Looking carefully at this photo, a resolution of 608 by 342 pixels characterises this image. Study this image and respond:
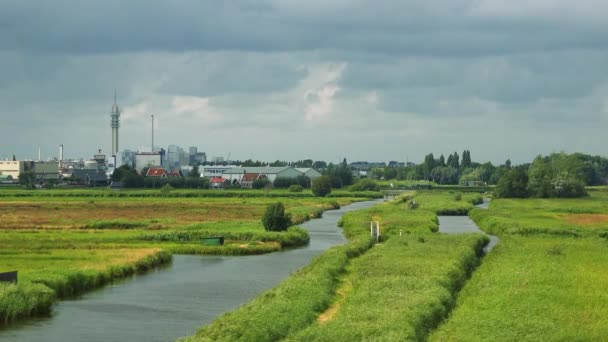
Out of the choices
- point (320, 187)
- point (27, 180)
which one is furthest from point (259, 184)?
point (27, 180)

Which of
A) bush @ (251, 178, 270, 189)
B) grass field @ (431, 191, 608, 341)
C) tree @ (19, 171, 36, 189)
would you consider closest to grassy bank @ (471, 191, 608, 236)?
grass field @ (431, 191, 608, 341)

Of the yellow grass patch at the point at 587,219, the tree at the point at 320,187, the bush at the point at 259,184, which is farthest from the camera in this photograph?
the bush at the point at 259,184

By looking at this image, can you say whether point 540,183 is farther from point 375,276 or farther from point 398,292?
point 398,292

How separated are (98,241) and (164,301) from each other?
1907 cm

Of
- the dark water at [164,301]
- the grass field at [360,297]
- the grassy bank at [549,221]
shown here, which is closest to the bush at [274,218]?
the dark water at [164,301]

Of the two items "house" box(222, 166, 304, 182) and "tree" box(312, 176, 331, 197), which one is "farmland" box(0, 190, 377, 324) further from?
"house" box(222, 166, 304, 182)

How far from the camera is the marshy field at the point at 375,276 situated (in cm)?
2091

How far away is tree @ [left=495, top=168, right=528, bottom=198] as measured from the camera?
391ft

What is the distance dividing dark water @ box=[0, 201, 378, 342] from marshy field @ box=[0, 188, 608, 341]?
3.80 ft

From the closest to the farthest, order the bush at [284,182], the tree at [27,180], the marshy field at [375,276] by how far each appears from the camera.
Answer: the marshy field at [375,276] → the tree at [27,180] → the bush at [284,182]

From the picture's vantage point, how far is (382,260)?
34.3 m

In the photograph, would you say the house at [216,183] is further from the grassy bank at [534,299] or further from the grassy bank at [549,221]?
the grassy bank at [534,299]

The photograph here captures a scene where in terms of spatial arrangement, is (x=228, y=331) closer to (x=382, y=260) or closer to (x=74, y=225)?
(x=382, y=260)

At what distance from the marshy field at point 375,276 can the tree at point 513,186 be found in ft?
186
